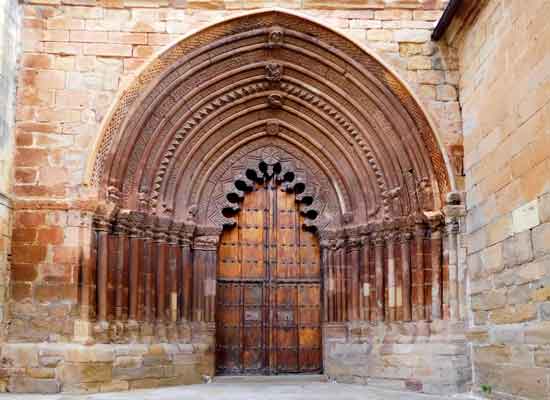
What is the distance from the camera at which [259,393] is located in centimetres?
812

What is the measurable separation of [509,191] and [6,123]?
551cm

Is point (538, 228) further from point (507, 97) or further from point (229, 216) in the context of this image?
point (229, 216)

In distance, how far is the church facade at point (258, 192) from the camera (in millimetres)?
8125

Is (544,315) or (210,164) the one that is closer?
(544,315)

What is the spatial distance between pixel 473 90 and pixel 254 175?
3207 millimetres

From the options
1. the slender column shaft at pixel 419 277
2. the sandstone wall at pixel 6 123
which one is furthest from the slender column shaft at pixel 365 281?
the sandstone wall at pixel 6 123

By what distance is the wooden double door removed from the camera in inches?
389

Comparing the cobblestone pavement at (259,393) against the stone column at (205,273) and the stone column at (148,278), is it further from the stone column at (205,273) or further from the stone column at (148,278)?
the stone column at (205,273)

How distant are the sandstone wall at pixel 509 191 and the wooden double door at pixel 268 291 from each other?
2510mm

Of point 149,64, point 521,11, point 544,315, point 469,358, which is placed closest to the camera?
point 544,315

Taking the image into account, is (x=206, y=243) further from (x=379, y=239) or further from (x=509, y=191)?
(x=509, y=191)

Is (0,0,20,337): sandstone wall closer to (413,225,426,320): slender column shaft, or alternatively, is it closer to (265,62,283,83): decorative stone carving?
(265,62,283,83): decorative stone carving

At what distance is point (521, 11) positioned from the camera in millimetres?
6953

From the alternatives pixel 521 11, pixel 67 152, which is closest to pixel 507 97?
pixel 521 11
